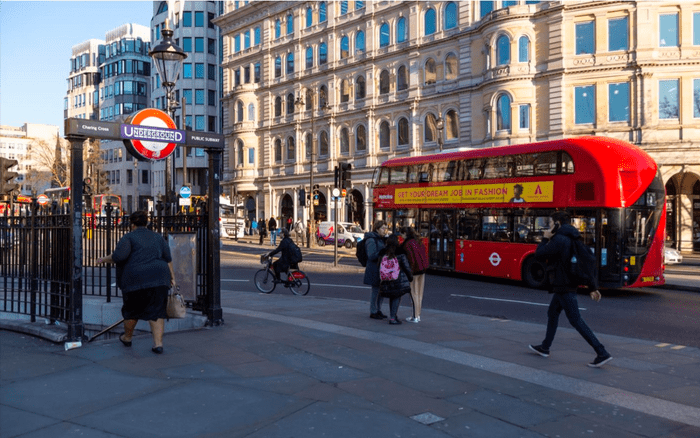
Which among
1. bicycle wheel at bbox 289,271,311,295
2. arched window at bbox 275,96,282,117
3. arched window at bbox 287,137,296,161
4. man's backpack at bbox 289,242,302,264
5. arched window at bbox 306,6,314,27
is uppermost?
arched window at bbox 306,6,314,27

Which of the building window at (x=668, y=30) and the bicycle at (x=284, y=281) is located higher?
the building window at (x=668, y=30)

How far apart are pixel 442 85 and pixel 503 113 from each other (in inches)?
243

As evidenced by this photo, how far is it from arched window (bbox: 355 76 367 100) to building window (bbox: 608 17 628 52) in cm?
1849

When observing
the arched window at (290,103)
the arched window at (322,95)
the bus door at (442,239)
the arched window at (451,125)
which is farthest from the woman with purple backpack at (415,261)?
the arched window at (290,103)

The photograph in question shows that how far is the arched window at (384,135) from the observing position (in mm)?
48531

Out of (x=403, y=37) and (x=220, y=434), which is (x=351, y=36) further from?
(x=220, y=434)

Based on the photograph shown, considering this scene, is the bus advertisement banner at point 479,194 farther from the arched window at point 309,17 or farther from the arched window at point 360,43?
the arched window at point 309,17

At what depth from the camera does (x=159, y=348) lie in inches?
309

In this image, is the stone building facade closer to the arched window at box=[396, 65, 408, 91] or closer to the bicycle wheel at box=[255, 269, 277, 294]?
the arched window at box=[396, 65, 408, 91]

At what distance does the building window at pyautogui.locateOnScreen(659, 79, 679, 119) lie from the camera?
3503 centimetres

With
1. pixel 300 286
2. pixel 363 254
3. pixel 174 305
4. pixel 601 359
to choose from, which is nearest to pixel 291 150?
pixel 300 286

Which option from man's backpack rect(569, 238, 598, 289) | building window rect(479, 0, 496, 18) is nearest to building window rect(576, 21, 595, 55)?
building window rect(479, 0, 496, 18)

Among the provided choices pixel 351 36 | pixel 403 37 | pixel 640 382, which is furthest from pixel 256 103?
pixel 640 382

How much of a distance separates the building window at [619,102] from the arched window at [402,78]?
14722 mm
